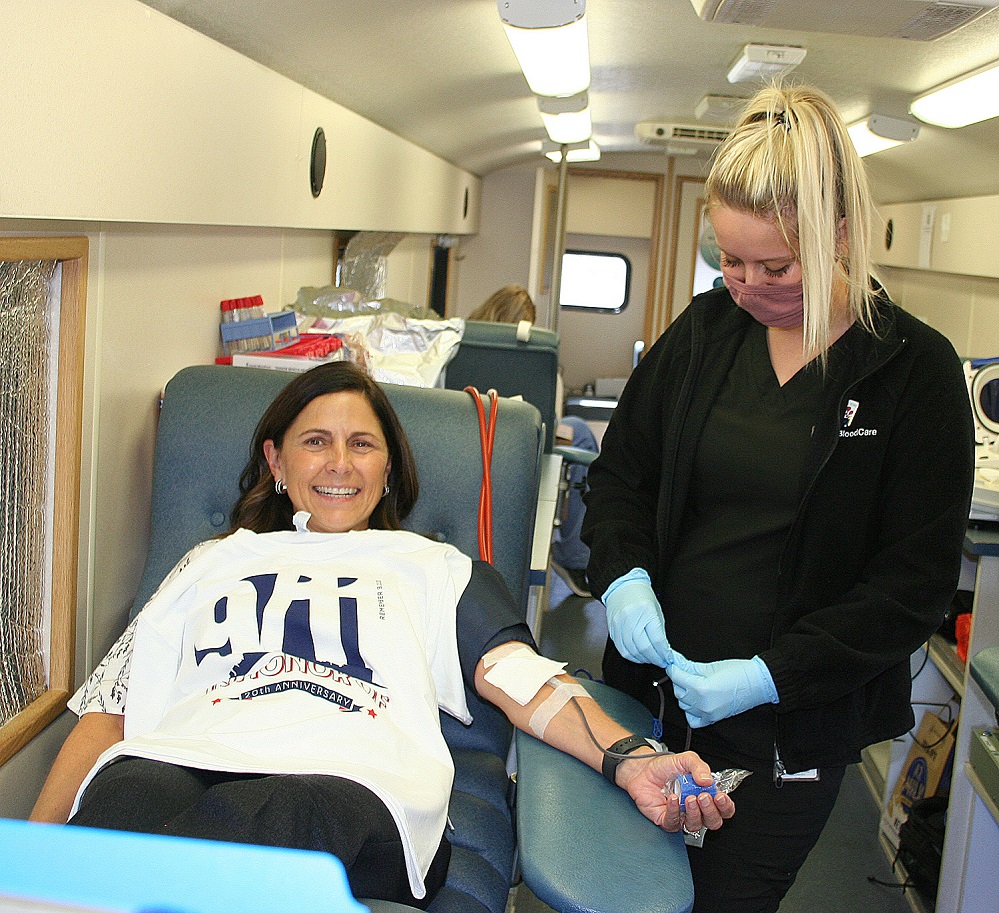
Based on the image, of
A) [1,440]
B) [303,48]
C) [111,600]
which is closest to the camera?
[1,440]

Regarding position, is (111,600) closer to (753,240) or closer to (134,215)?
(134,215)

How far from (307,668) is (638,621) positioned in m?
0.50

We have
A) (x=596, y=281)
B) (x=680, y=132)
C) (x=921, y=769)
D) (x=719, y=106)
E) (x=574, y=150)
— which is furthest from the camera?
(x=596, y=281)

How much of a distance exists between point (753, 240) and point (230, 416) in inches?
43.4

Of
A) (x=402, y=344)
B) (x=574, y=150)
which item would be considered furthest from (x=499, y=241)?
(x=402, y=344)

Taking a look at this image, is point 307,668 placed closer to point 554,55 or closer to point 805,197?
point 805,197

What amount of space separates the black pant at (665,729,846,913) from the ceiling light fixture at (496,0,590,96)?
70.6 inches

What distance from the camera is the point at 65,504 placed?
74.2 inches

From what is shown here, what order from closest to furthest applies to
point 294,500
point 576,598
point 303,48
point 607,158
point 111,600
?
1. point 294,500
2. point 111,600
3. point 303,48
4. point 576,598
5. point 607,158

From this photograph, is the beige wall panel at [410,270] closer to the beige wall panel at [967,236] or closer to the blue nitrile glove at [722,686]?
the beige wall panel at [967,236]

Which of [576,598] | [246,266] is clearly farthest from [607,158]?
[246,266]

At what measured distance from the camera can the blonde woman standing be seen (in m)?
1.37

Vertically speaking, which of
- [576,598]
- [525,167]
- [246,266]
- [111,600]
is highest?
[525,167]

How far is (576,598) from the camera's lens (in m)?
4.88
